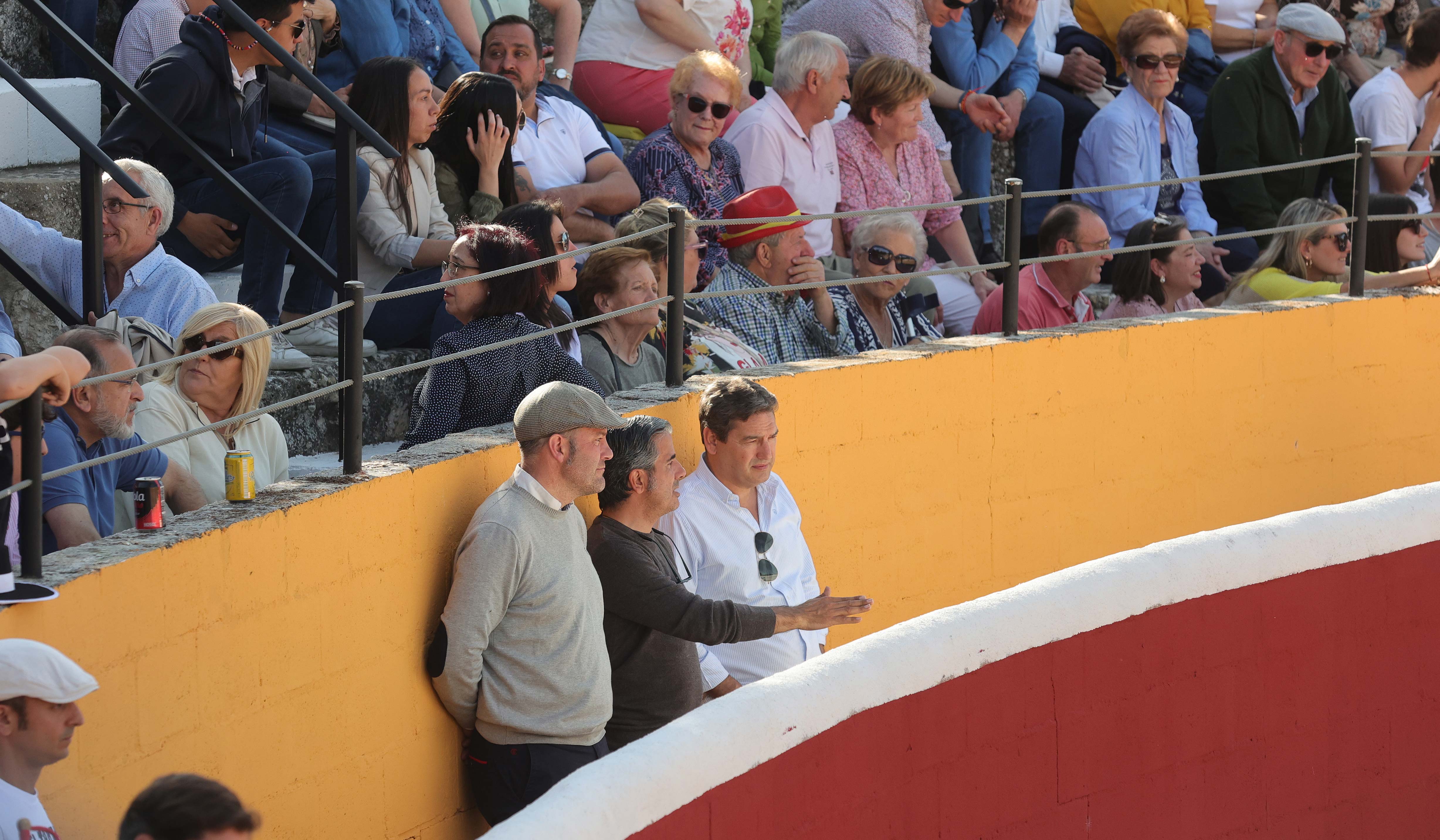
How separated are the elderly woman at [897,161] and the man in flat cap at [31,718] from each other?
14.7 feet

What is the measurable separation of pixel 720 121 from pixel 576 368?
2020 millimetres

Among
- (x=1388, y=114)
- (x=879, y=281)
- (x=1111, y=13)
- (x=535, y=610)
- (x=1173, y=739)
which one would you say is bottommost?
(x=1173, y=739)

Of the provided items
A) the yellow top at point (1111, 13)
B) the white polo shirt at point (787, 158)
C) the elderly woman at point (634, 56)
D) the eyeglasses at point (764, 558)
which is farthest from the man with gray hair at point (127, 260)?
the yellow top at point (1111, 13)

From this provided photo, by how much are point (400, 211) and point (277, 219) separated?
726 millimetres

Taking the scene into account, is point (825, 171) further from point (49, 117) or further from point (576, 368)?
point (49, 117)

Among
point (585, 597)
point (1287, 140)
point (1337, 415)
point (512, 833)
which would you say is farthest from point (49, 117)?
point (1287, 140)

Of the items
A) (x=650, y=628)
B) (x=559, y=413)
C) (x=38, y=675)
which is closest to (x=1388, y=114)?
(x=650, y=628)

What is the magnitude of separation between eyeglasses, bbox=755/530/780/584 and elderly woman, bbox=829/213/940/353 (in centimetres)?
142

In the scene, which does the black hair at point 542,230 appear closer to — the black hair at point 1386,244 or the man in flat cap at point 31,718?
the man in flat cap at point 31,718

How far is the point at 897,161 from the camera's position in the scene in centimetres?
731

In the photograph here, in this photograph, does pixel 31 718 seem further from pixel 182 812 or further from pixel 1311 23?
pixel 1311 23

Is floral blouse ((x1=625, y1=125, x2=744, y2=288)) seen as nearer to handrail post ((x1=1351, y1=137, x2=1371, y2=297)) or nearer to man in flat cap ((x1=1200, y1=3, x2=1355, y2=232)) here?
handrail post ((x1=1351, y1=137, x2=1371, y2=297))

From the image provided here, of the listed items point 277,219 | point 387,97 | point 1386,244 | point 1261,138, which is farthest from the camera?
point 1261,138

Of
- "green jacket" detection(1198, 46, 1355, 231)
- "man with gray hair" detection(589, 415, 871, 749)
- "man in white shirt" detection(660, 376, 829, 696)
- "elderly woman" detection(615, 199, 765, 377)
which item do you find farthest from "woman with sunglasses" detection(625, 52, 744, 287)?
"green jacket" detection(1198, 46, 1355, 231)
